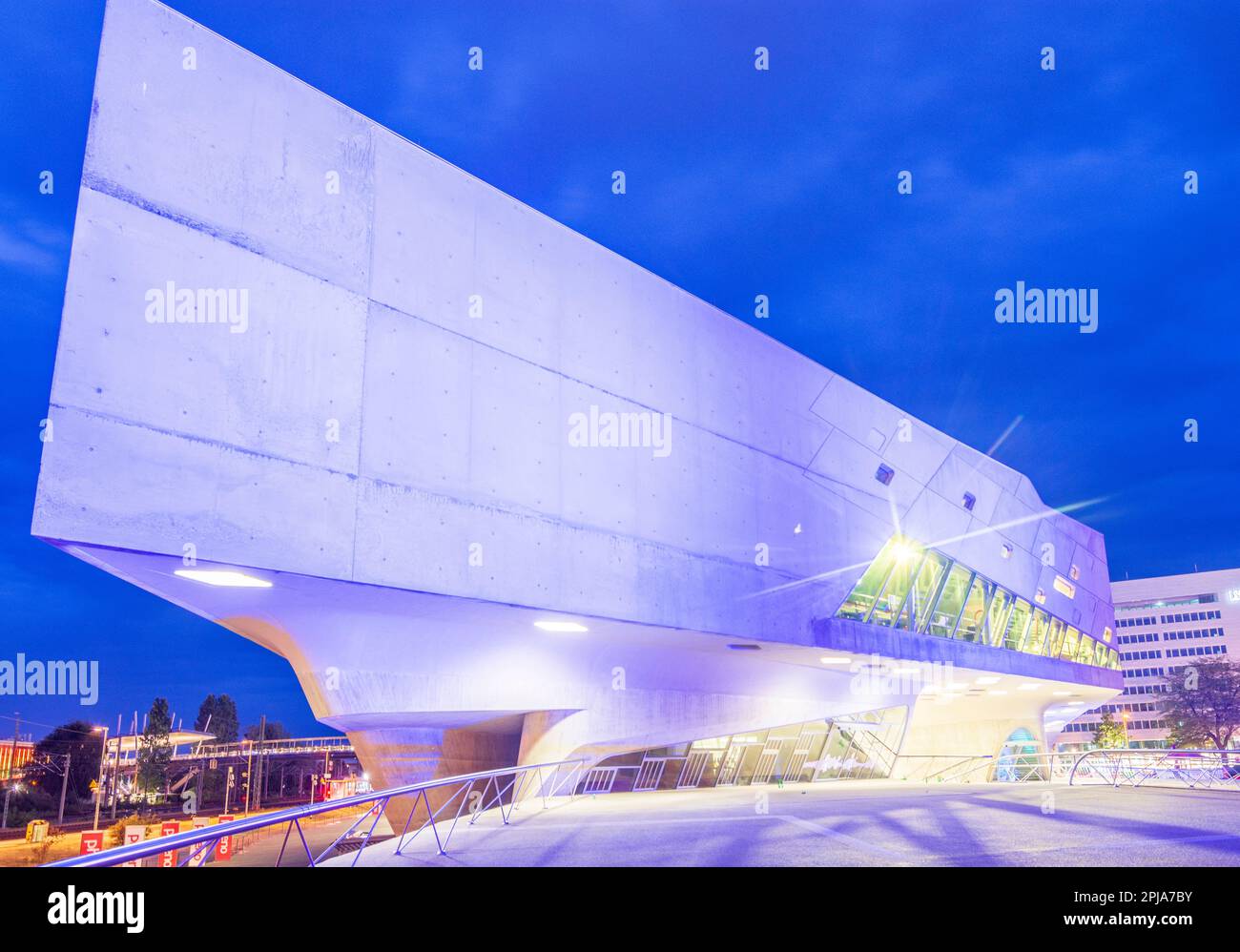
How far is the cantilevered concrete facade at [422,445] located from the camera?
1016 centimetres

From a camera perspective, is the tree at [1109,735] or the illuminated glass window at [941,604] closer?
the illuminated glass window at [941,604]

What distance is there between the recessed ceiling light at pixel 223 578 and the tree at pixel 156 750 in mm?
78009

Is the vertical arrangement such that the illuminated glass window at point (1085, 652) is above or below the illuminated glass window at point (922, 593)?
below

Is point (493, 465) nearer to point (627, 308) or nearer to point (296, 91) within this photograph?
point (627, 308)

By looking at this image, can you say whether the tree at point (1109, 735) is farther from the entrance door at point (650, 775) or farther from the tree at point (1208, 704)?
the entrance door at point (650, 775)

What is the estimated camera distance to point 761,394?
1966cm

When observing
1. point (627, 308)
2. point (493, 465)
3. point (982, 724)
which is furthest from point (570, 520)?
point (982, 724)

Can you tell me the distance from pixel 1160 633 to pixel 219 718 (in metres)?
141

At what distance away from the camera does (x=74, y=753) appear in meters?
82.2

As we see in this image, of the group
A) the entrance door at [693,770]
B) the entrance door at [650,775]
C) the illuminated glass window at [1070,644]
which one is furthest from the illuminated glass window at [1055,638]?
the entrance door at [650,775]

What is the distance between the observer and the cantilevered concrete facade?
33.3ft

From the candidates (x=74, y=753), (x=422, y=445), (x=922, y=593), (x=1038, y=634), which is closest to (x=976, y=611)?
(x=922, y=593)

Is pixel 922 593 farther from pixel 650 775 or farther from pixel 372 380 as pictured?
pixel 372 380

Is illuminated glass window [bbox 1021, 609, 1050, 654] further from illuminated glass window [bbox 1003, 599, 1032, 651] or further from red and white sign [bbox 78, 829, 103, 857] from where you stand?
red and white sign [bbox 78, 829, 103, 857]
